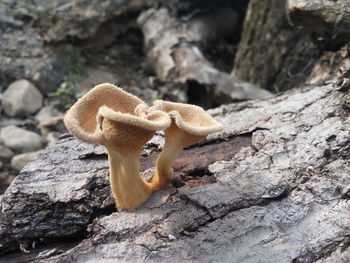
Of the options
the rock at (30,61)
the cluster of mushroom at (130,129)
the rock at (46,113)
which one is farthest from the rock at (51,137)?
the cluster of mushroom at (130,129)

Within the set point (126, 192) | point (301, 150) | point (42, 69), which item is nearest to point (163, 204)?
point (126, 192)

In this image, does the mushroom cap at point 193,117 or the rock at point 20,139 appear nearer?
the mushroom cap at point 193,117

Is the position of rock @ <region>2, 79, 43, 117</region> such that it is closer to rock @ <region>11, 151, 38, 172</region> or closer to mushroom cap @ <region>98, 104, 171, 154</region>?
rock @ <region>11, 151, 38, 172</region>

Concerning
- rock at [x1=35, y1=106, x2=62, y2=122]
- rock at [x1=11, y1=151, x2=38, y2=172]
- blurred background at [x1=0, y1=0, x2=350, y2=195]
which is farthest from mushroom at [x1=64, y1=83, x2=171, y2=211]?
rock at [x1=35, y1=106, x2=62, y2=122]

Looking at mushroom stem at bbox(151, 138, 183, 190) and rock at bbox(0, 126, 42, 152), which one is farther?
rock at bbox(0, 126, 42, 152)

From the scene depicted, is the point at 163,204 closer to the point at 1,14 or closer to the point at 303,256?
the point at 303,256

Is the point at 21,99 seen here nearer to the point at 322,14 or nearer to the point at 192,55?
the point at 192,55

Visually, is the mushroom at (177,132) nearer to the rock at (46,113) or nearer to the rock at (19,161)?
the rock at (19,161)
